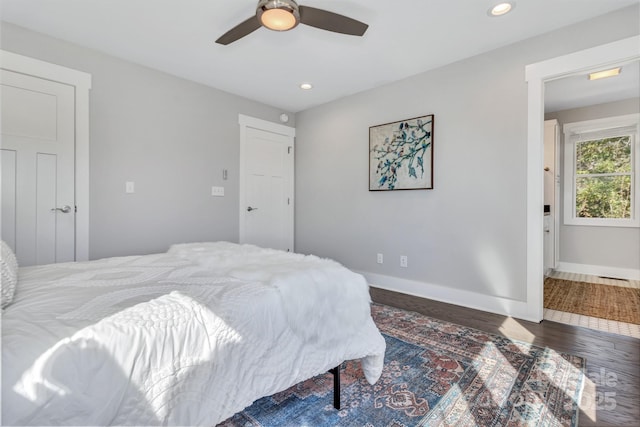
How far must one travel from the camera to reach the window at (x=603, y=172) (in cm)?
415

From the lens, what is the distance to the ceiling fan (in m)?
1.75

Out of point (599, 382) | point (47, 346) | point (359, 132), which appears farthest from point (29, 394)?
point (359, 132)

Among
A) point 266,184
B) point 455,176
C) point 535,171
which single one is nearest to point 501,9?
point 535,171

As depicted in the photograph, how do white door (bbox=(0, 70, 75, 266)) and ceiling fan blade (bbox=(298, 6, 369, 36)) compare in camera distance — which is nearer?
ceiling fan blade (bbox=(298, 6, 369, 36))

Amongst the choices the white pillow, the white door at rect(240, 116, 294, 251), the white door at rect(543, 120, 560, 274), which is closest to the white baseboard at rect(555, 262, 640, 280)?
the white door at rect(543, 120, 560, 274)

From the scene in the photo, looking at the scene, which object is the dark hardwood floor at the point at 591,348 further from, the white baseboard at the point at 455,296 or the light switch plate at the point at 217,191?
the light switch plate at the point at 217,191

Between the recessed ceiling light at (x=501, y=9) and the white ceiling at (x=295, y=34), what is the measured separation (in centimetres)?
6

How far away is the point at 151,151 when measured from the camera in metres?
3.13

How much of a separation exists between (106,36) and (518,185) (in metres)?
3.70

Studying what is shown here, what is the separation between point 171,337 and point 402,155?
304 centimetres

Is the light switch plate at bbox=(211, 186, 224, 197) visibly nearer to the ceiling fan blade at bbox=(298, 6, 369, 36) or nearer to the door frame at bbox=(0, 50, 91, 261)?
the door frame at bbox=(0, 50, 91, 261)

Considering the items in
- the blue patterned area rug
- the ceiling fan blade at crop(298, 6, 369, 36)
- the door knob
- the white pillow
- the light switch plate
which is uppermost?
the ceiling fan blade at crop(298, 6, 369, 36)

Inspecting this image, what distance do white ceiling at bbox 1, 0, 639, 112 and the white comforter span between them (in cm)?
185

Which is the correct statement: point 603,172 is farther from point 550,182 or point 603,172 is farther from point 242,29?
point 242,29
